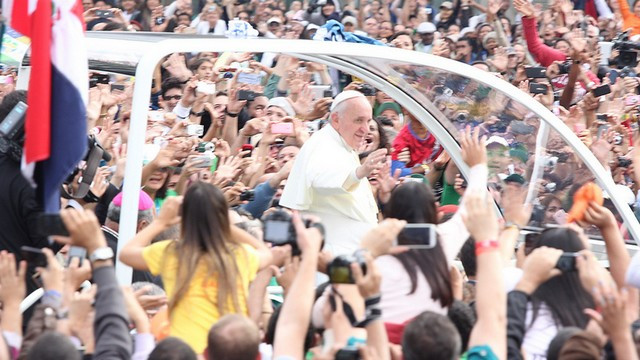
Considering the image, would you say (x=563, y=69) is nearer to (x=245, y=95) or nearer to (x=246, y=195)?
(x=245, y=95)

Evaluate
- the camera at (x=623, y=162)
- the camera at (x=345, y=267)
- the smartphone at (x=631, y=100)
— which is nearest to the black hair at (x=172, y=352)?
the camera at (x=345, y=267)

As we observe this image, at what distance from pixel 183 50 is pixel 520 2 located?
8219 mm

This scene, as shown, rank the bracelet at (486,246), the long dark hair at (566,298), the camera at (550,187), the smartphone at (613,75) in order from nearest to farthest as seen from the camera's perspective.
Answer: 1. the bracelet at (486,246)
2. the long dark hair at (566,298)
3. the camera at (550,187)
4. the smartphone at (613,75)

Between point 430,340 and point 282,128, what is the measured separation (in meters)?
4.67

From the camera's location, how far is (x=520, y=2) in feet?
46.6

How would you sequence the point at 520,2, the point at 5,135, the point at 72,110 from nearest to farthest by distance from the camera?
the point at 72,110, the point at 5,135, the point at 520,2

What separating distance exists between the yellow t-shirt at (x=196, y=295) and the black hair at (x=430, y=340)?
947 mm

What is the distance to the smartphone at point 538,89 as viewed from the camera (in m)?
11.4

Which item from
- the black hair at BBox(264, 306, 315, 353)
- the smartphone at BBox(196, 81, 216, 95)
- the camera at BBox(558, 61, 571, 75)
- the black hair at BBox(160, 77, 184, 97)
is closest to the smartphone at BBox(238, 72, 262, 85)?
the smartphone at BBox(196, 81, 216, 95)

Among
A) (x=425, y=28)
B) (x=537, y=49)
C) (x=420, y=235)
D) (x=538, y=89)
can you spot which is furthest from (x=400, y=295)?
(x=425, y=28)

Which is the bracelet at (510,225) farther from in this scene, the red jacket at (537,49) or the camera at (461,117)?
the red jacket at (537,49)

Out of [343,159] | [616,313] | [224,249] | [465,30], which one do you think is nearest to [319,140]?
[343,159]

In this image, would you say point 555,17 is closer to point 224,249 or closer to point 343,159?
point 343,159

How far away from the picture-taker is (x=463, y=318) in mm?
5227
